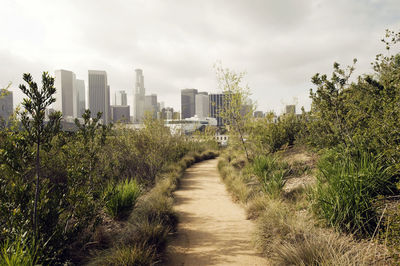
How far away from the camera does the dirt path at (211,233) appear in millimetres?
3409

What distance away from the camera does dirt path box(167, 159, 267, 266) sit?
3.41m

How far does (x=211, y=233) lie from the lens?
4.34m

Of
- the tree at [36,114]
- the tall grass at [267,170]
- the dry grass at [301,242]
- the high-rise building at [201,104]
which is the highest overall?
the high-rise building at [201,104]

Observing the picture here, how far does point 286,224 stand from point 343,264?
1167mm

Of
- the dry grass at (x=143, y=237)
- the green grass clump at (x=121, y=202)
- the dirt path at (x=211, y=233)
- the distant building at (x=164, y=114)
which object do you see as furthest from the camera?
the distant building at (x=164, y=114)

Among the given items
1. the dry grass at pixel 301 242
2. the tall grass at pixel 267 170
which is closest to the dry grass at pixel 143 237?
the dry grass at pixel 301 242

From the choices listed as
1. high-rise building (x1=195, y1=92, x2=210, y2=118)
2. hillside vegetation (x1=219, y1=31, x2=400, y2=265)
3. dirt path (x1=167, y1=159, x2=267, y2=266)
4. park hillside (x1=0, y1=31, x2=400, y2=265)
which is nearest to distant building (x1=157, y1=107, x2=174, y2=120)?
dirt path (x1=167, y1=159, x2=267, y2=266)

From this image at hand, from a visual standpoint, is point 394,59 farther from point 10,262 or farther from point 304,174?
point 10,262

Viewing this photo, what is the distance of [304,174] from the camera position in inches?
262

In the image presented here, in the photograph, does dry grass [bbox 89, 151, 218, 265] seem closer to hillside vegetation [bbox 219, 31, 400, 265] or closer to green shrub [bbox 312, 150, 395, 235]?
hillside vegetation [bbox 219, 31, 400, 265]

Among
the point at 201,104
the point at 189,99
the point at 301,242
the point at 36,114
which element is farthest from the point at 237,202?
the point at 189,99

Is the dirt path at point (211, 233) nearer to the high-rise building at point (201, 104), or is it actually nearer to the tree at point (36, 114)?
the tree at point (36, 114)

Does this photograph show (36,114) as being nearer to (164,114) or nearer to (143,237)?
(143,237)

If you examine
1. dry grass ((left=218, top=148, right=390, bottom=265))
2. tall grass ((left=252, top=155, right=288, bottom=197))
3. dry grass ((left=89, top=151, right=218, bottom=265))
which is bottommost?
dry grass ((left=89, top=151, right=218, bottom=265))
